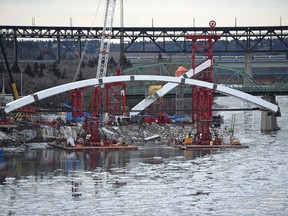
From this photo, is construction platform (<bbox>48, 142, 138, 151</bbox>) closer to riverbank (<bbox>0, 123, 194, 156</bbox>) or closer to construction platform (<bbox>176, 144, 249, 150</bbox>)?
riverbank (<bbox>0, 123, 194, 156</bbox>)

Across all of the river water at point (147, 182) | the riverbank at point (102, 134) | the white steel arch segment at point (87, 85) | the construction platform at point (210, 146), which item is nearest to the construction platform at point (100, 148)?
the river water at point (147, 182)

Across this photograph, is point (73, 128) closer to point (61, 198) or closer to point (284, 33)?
point (61, 198)

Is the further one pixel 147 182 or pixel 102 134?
pixel 102 134

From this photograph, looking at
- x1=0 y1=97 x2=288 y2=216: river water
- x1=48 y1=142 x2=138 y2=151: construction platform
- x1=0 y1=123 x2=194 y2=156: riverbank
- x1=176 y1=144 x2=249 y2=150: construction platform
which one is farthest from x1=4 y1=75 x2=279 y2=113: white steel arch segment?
x1=176 y1=144 x2=249 y2=150: construction platform

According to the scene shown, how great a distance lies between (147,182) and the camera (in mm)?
61281

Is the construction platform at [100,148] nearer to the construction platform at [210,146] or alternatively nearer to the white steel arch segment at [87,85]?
the construction platform at [210,146]

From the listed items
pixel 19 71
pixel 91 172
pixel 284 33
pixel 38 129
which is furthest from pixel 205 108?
pixel 284 33

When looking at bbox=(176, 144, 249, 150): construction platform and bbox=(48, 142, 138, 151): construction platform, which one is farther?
bbox=(176, 144, 249, 150): construction platform

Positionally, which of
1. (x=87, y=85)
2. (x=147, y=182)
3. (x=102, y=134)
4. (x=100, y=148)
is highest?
(x=87, y=85)

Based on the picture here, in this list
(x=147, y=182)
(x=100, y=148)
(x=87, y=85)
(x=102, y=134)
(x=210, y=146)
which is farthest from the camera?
(x=102, y=134)

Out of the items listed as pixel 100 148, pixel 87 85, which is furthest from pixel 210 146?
pixel 87 85

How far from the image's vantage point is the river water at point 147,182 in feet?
172

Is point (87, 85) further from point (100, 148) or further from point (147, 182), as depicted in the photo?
point (147, 182)

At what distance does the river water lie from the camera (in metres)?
52.3
